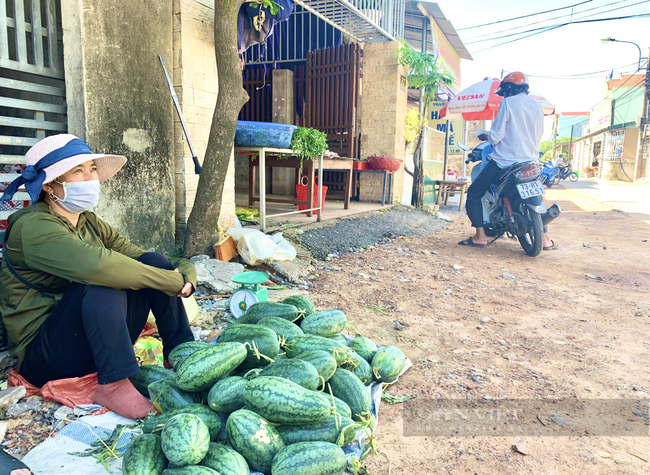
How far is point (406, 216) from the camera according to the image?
959cm

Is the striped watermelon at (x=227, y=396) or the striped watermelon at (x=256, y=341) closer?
the striped watermelon at (x=227, y=396)

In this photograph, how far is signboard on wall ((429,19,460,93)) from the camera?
1340 centimetres

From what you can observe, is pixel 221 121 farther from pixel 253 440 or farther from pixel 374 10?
pixel 374 10

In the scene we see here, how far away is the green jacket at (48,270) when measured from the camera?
6.61ft

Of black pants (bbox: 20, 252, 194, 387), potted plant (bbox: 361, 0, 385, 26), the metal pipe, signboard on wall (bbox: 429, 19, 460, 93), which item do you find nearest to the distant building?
signboard on wall (bbox: 429, 19, 460, 93)

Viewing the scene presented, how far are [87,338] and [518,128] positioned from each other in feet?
19.1

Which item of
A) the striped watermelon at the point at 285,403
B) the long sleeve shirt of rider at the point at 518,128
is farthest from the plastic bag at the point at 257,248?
the long sleeve shirt of rider at the point at 518,128

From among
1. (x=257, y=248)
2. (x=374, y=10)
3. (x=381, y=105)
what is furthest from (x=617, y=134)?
(x=257, y=248)

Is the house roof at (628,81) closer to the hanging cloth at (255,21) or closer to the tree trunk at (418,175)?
the tree trunk at (418,175)

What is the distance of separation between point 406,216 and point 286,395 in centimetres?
809

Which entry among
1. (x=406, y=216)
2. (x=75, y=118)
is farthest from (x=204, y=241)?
(x=406, y=216)

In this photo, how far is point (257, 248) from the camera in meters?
4.80

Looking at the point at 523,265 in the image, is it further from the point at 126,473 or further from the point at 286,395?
the point at 126,473

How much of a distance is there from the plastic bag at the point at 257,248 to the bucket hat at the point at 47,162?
2.65 m
